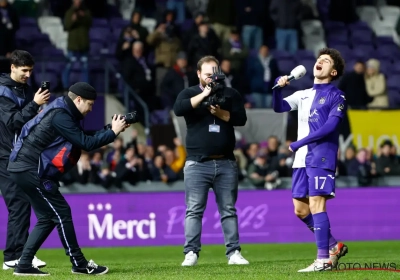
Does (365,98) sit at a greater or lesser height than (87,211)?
greater

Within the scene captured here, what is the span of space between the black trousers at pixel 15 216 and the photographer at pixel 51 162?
1327 millimetres

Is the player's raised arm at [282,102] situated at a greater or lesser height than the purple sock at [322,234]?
greater

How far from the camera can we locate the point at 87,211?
17938 millimetres

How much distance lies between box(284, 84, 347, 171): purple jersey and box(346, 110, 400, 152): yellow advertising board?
10236 millimetres

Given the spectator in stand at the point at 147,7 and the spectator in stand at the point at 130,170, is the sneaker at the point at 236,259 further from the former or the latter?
the spectator in stand at the point at 147,7

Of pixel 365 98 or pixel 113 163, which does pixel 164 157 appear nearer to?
pixel 113 163

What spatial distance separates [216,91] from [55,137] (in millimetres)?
1975

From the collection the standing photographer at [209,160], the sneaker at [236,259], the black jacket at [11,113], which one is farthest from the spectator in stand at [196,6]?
the sneaker at [236,259]

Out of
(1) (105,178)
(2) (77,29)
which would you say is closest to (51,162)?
(1) (105,178)

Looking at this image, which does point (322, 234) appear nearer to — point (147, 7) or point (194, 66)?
point (194, 66)

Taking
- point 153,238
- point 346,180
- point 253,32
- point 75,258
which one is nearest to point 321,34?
point 253,32

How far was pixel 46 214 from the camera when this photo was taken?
10.2 meters

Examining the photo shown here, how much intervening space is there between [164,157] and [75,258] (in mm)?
9775

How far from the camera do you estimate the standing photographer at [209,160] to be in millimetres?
11320
